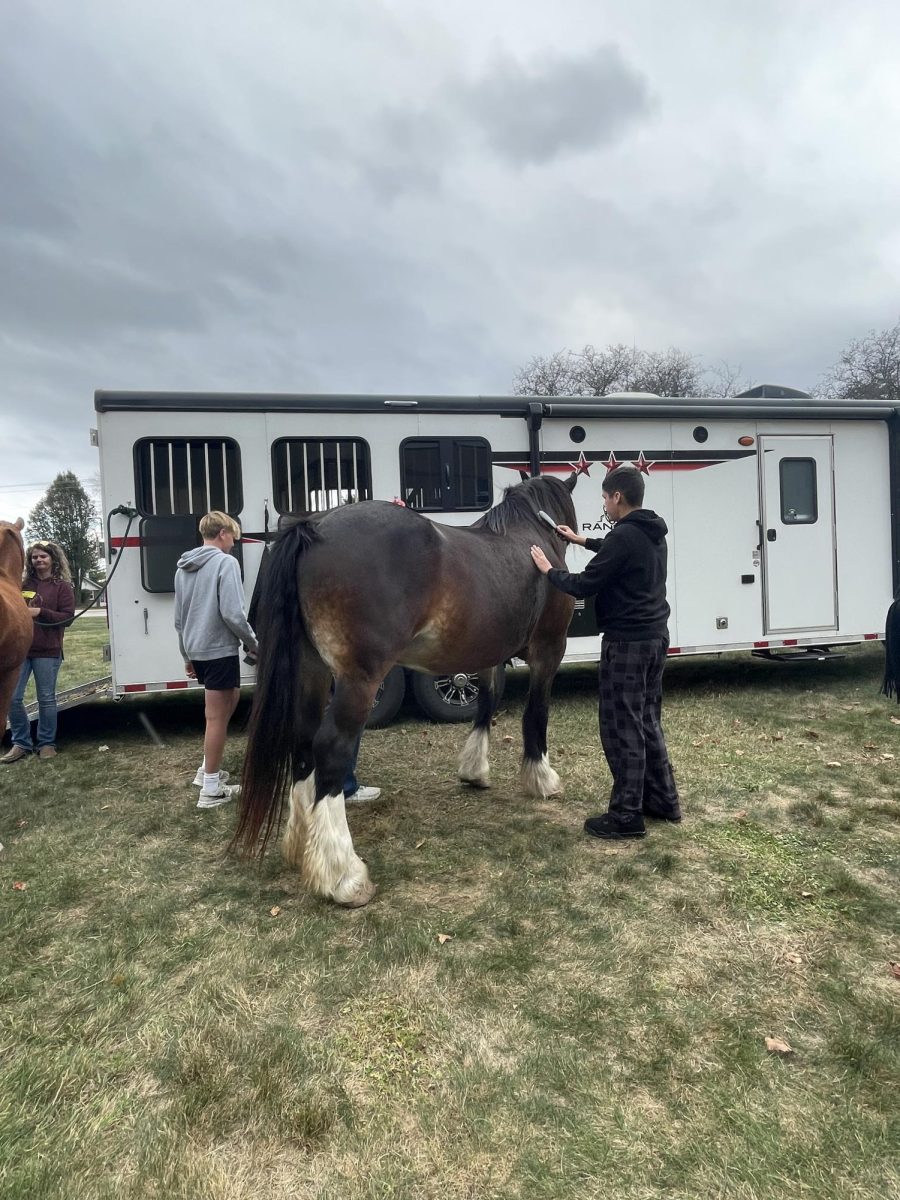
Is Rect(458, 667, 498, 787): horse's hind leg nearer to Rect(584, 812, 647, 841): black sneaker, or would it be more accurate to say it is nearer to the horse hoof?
Answer: Rect(584, 812, 647, 841): black sneaker

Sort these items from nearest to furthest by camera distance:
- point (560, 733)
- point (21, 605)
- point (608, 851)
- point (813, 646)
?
point (608, 851) < point (21, 605) < point (560, 733) < point (813, 646)

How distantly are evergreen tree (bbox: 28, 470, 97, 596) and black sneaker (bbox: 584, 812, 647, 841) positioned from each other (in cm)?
4931

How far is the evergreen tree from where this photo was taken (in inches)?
1844

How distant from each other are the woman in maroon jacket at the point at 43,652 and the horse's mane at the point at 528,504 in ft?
12.2

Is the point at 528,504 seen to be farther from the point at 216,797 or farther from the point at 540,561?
the point at 216,797

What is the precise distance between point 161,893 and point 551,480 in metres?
3.22

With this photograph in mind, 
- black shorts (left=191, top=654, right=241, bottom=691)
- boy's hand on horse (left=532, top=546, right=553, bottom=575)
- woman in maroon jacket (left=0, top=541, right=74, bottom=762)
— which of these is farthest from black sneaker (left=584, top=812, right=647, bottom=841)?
woman in maroon jacket (left=0, top=541, right=74, bottom=762)

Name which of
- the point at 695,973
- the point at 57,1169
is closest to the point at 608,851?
the point at 695,973

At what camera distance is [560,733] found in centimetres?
579

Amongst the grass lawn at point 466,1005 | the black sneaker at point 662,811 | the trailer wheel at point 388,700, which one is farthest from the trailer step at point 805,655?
the black sneaker at point 662,811

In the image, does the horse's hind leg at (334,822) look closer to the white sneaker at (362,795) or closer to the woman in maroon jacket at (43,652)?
the white sneaker at (362,795)

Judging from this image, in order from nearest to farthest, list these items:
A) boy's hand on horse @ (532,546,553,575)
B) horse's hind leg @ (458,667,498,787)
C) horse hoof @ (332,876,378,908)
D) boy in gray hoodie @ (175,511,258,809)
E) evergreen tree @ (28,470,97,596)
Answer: horse hoof @ (332,876,378,908) → boy's hand on horse @ (532,546,553,575) → boy in gray hoodie @ (175,511,258,809) → horse's hind leg @ (458,667,498,787) → evergreen tree @ (28,470,97,596)

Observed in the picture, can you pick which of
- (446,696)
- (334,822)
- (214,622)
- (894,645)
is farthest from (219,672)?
(894,645)

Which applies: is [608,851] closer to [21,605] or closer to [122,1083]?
[122,1083]
